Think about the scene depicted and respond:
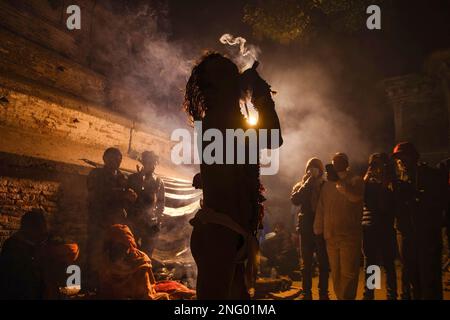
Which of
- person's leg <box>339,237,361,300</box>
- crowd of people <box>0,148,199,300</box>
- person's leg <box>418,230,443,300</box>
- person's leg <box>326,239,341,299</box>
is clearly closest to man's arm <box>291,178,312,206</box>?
person's leg <box>326,239,341,299</box>

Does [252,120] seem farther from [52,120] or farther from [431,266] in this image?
[52,120]

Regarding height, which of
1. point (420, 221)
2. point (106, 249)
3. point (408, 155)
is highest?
point (408, 155)

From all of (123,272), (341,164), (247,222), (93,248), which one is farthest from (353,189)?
(93,248)

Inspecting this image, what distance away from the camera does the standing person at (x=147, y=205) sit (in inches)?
261

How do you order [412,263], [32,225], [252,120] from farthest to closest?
[412,263]
[32,225]
[252,120]

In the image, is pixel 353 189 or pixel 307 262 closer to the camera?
pixel 353 189

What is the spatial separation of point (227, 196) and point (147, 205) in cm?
526

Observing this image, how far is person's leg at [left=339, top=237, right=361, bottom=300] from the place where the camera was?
4.44 metres

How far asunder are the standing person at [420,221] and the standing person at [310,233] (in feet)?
3.92

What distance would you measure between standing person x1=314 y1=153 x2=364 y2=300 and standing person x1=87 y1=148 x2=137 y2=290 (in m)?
3.96

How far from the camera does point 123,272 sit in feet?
15.6

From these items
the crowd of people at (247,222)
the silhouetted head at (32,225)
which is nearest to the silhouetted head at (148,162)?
the crowd of people at (247,222)

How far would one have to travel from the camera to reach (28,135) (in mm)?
7238
